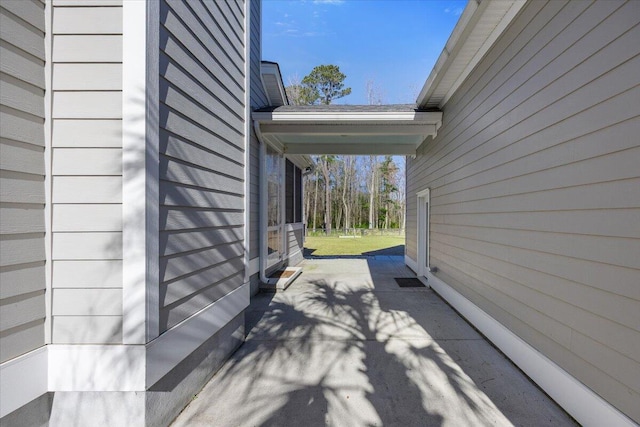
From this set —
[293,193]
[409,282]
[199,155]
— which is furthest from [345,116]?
[293,193]

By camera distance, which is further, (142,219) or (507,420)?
(507,420)

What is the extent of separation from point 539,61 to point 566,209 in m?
1.36

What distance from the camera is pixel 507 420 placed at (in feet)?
6.72

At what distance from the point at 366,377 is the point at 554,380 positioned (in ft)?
5.01

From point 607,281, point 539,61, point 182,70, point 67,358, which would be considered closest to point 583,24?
point 539,61

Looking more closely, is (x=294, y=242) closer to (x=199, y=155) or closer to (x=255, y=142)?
(x=255, y=142)

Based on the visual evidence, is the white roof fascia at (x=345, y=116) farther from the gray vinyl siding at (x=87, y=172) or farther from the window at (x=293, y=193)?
the gray vinyl siding at (x=87, y=172)

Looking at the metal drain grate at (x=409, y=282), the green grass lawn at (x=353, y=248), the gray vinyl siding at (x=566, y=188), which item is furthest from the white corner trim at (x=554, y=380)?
the green grass lawn at (x=353, y=248)

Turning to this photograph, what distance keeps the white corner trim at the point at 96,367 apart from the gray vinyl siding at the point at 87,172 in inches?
2.4

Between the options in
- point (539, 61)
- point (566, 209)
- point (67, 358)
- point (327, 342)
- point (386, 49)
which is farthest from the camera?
point (386, 49)

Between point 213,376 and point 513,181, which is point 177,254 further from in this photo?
point 513,181

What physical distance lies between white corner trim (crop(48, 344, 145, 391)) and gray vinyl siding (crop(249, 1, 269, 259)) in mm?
3391

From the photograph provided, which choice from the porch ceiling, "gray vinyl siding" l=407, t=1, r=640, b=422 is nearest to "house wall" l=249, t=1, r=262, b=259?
the porch ceiling

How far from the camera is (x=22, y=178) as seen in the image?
5.04 ft
